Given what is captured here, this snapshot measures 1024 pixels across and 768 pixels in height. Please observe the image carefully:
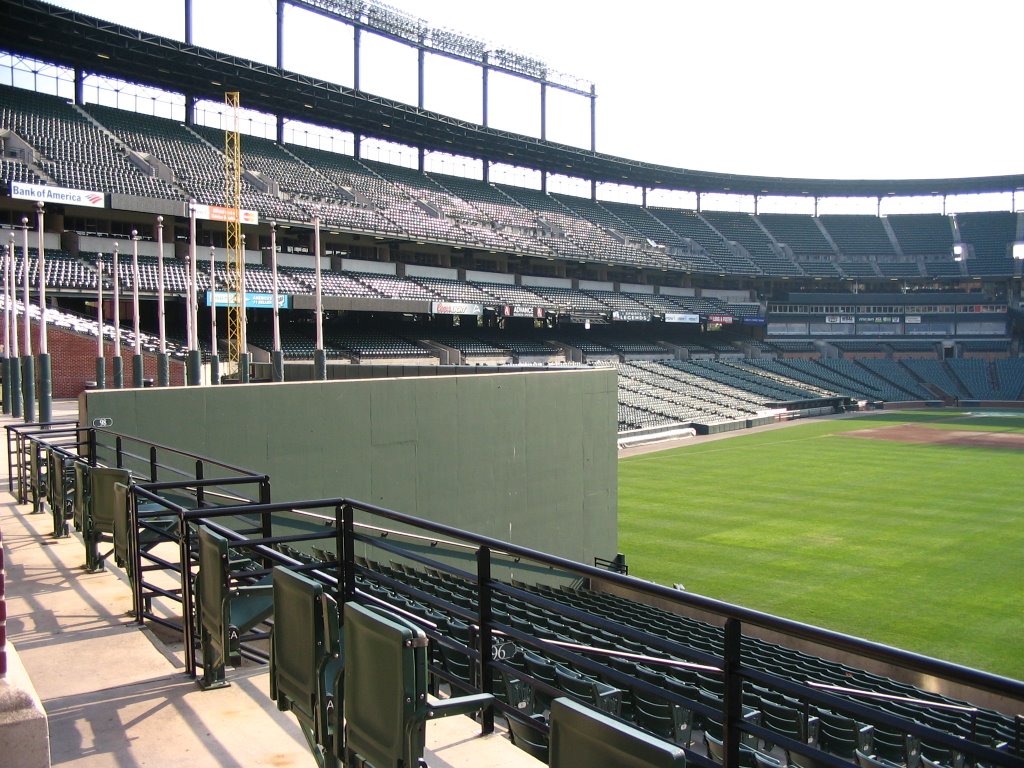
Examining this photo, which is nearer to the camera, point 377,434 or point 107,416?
point 107,416

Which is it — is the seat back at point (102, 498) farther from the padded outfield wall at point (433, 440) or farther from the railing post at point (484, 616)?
the padded outfield wall at point (433, 440)

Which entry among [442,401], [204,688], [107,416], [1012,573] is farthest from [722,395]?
[204,688]

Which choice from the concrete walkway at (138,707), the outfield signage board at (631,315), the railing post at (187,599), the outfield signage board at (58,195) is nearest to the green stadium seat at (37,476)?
the concrete walkway at (138,707)

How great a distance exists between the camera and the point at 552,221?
238ft

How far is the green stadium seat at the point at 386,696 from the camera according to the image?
3.07 meters

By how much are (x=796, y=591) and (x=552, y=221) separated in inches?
2245

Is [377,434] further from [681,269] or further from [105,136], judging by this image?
[681,269]

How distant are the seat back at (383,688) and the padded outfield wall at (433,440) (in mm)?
9724

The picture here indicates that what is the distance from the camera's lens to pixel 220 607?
472cm

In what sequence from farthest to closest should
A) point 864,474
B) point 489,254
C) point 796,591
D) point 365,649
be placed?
point 489,254 < point 864,474 < point 796,591 < point 365,649

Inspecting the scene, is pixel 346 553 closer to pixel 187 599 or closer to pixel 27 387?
pixel 187 599

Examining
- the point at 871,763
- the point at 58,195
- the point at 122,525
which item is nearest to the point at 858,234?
the point at 58,195

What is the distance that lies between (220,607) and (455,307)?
49119mm

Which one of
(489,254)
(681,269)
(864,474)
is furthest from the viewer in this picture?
(681,269)
